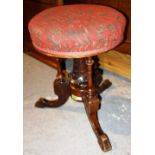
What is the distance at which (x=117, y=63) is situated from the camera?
61.7 inches

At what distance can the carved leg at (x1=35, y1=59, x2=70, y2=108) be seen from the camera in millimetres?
1253

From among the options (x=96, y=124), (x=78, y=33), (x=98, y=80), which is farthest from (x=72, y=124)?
(x=78, y=33)

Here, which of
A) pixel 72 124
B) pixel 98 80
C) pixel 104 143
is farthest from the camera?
pixel 98 80

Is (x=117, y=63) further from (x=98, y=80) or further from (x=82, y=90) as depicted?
(x=82, y=90)

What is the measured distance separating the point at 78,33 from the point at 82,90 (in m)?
0.42

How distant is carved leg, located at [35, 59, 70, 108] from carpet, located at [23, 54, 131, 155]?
0.03 m

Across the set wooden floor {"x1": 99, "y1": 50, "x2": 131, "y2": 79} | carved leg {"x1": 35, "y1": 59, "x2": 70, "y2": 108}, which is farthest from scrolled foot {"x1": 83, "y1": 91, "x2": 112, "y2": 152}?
wooden floor {"x1": 99, "y1": 50, "x2": 131, "y2": 79}

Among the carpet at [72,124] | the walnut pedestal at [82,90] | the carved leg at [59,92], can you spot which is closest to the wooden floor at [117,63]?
the carpet at [72,124]

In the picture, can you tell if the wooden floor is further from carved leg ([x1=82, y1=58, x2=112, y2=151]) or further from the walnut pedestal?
carved leg ([x1=82, y1=58, x2=112, y2=151])
